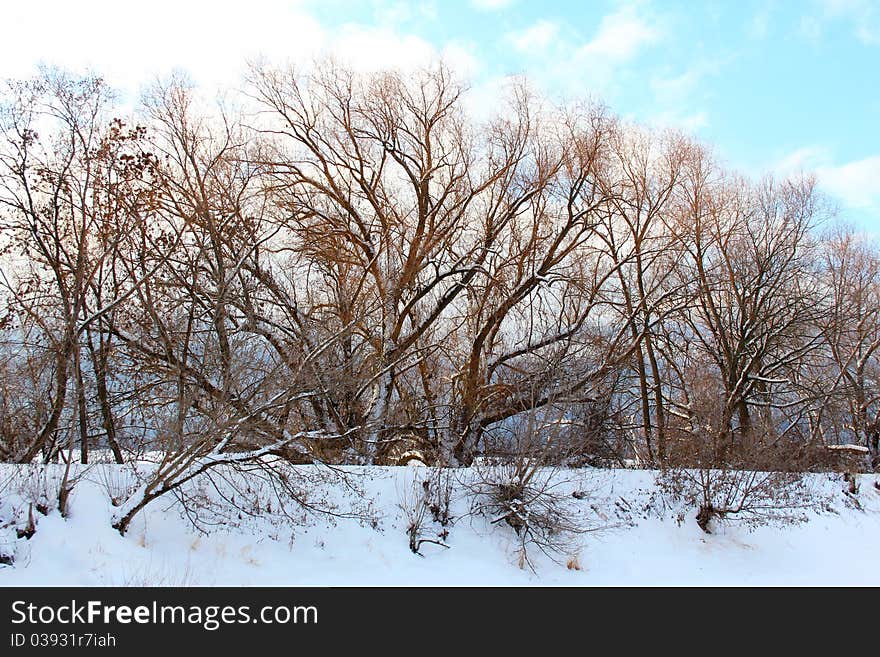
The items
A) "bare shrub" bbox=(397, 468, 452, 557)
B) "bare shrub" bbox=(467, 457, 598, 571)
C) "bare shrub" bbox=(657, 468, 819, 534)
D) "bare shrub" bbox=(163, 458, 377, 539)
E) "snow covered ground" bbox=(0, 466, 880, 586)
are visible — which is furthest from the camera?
"bare shrub" bbox=(657, 468, 819, 534)

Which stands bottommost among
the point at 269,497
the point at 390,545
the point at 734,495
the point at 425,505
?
the point at 390,545

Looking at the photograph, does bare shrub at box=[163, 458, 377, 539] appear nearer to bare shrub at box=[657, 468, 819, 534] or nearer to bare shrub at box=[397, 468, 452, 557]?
bare shrub at box=[397, 468, 452, 557]

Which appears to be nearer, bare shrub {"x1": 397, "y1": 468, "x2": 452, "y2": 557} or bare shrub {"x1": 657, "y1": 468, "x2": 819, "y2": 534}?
bare shrub {"x1": 397, "y1": 468, "x2": 452, "y2": 557}

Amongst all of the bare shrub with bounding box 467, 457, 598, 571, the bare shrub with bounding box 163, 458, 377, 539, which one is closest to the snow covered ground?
the bare shrub with bounding box 163, 458, 377, 539

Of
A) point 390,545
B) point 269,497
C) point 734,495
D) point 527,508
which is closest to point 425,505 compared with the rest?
point 390,545

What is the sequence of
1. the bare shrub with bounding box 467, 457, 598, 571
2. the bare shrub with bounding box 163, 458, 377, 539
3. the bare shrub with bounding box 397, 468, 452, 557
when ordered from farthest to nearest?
the bare shrub with bounding box 467, 457, 598, 571, the bare shrub with bounding box 397, 468, 452, 557, the bare shrub with bounding box 163, 458, 377, 539

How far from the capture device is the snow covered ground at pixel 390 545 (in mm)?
9367

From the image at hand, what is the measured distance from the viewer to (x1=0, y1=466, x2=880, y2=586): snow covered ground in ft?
30.7

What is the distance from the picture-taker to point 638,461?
19000 mm

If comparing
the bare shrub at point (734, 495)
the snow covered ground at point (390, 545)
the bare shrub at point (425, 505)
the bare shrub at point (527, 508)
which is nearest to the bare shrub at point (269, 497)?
the snow covered ground at point (390, 545)

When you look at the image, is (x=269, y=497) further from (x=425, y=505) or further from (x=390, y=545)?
(x=425, y=505)

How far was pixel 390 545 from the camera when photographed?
449 inches

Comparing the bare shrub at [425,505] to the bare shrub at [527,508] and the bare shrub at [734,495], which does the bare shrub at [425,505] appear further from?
the bare shrub at [734,495]

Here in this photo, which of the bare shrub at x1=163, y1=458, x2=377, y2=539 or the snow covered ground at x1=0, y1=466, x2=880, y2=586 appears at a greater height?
the bare shrub at x1=163, y1=458, x2=377, y2=539
